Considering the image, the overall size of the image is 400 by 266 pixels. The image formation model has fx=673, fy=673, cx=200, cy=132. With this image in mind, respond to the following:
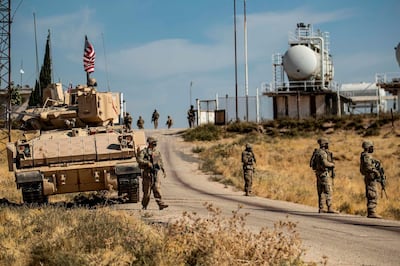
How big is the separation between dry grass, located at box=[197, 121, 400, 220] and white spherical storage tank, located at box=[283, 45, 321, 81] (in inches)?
314

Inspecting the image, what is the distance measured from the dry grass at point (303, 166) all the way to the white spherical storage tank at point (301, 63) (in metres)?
7.96

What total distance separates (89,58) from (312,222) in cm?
1441

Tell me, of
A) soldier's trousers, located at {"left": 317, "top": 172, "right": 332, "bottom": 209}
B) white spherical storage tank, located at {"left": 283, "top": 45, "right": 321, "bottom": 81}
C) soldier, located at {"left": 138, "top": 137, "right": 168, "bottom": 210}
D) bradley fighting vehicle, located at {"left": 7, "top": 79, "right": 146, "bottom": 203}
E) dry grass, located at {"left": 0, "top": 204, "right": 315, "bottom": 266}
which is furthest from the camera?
white spherical storage tank, located at {"left": 283, "top": 45, "right": 321, "bottom": 81}

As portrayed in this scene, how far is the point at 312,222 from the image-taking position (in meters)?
13.5

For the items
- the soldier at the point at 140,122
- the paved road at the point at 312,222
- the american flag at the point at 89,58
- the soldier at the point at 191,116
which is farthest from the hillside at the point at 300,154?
the soldier at the point at 140,122

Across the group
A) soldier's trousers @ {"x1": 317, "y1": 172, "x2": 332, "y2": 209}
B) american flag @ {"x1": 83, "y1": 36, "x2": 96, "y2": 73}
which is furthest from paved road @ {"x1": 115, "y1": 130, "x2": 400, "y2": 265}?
american flag @ {"x1": 83, "y1": 36, "x2": 96, "y2": 73}

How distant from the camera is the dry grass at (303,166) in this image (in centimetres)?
2023

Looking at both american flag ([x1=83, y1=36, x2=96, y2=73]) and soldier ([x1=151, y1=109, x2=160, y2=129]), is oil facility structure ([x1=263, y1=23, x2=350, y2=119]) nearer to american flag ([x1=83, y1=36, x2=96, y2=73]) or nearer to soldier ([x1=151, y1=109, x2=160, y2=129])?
soldier ([x1=151, y1=109, x2=160, y2=129])

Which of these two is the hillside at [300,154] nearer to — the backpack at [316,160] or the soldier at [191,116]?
the backpack at [316,160]

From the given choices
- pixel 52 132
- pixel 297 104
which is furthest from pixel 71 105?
pixel 297 104

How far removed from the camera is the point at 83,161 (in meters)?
15.9

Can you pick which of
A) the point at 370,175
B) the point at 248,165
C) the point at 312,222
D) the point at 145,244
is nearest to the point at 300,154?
the point at 248,165

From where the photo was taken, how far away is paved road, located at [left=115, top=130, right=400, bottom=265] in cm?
966

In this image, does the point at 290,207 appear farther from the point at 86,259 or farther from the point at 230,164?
the point at 230,164
